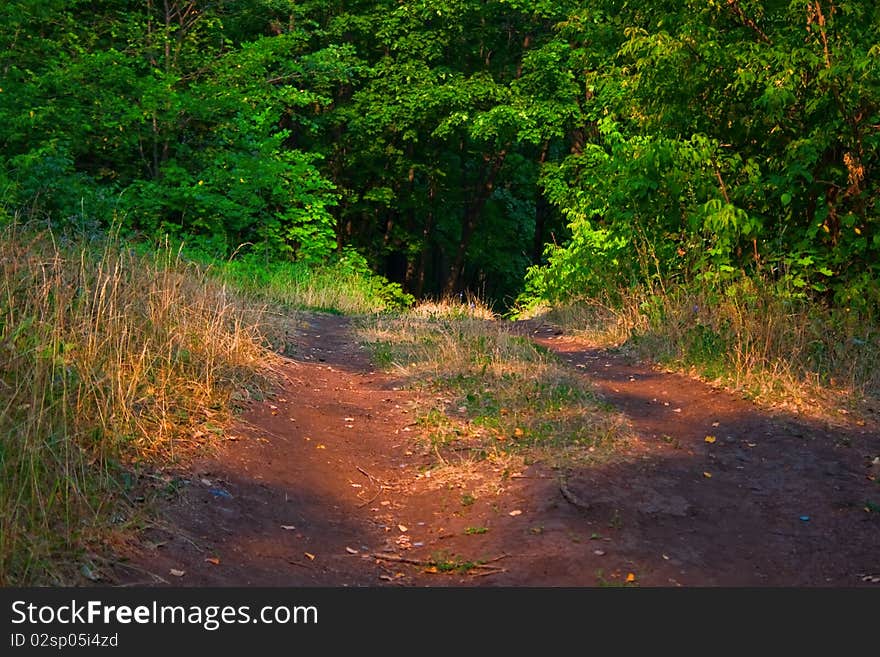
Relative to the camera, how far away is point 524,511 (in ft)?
19.1

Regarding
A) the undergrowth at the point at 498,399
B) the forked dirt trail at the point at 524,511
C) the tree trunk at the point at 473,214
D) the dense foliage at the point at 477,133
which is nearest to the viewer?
the forked dirt trail at the point at 524,511

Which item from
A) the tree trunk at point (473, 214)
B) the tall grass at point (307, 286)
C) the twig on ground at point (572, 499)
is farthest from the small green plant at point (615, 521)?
the tree trunk at point (473, 214)

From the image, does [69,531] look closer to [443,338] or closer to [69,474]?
[69,474]

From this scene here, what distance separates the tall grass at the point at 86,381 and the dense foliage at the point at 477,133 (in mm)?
3192

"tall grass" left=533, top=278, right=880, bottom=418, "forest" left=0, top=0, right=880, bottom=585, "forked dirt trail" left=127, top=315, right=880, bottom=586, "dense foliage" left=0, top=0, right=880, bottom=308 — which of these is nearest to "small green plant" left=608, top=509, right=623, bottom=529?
"forked dirt trail" left=127, top=315, right=880, bottom=586

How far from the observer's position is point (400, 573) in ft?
17.1

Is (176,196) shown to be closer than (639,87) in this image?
No

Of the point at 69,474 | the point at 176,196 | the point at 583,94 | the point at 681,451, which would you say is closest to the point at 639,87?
the point at 681,451

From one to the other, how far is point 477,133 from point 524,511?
718 inches

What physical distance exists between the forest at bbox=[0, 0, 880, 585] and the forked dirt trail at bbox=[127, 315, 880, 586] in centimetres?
42

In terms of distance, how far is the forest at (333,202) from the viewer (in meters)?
5.85

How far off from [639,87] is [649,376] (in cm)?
346

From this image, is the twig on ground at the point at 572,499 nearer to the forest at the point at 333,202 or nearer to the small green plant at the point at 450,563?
the small green plant at the point at 450,563

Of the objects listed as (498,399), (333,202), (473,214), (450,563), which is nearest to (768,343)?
(498,399)
